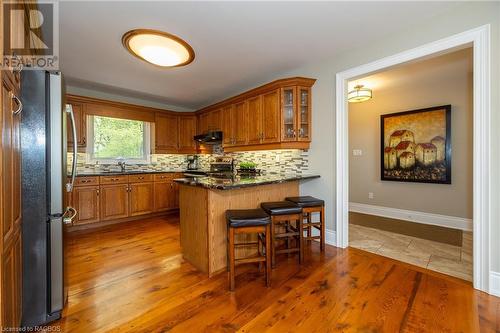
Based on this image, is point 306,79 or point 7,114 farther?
point 306,79

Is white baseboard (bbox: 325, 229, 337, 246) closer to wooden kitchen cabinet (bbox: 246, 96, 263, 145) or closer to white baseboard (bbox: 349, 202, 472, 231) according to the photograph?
wooden kitchen cabinet (bbox: 246, 96, 263, 145)

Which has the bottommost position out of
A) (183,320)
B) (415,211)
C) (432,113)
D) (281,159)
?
(183,320)

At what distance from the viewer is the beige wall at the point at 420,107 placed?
3.41 m

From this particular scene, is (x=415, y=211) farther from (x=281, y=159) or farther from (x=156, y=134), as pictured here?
(x=156, y=134)

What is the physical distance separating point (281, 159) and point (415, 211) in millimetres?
2697

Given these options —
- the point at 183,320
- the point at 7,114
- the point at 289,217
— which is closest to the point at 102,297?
the point at 183,320

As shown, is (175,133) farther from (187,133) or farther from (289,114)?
(289,114)

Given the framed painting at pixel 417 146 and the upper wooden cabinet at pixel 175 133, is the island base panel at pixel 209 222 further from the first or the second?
the framed painting at pixel 417 146

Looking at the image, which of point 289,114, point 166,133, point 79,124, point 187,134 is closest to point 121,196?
point 79,124

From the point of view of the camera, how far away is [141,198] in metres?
4.26

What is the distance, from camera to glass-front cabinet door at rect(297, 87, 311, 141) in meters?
3.14

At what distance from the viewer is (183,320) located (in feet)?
5.12

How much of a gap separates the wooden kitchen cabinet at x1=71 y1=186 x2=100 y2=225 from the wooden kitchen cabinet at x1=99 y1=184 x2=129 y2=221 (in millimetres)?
74

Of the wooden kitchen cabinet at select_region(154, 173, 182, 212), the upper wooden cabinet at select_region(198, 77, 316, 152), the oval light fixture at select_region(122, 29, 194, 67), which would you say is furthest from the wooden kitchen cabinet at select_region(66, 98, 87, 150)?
the upper wooden cabinet at select_region(198, 77, 316, 152)
